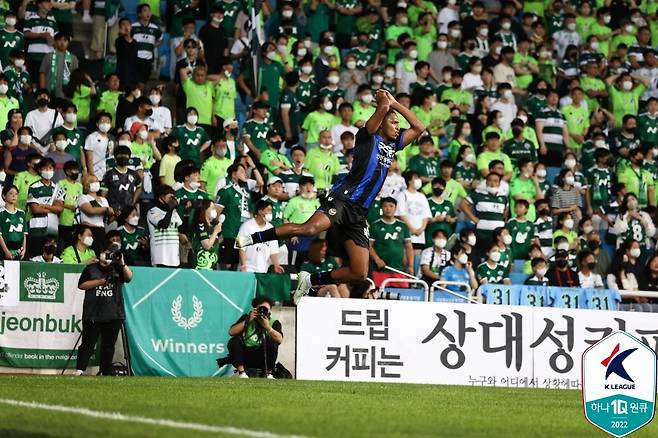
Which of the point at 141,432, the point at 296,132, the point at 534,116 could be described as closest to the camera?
the point at 141,432

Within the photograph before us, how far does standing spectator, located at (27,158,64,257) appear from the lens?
66.4 feet

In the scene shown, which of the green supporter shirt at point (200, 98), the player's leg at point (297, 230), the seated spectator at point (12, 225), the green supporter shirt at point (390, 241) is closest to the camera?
the player's leg at point (297, 230)

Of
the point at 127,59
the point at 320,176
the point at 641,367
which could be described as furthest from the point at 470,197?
the point at 641,367

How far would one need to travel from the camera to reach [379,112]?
47.8ft

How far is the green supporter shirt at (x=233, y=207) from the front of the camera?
2127 cm

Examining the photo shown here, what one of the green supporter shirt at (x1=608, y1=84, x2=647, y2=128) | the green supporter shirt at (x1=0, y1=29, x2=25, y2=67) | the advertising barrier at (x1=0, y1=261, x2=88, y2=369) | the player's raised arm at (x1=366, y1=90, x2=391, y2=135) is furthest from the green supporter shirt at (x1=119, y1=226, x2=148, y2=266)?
the green supporter shirt at (x1=608, y1=84, x2=647, y2=128)

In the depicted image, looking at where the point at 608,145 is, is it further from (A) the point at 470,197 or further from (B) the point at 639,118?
(A) the point at 470,197

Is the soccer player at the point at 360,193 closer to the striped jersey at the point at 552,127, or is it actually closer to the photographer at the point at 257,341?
the photographer at the point at 257,341

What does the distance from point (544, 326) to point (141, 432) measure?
12116mm

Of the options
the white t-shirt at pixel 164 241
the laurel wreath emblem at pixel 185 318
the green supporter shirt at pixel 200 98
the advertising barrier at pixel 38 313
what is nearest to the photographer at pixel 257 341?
the laurel wreath emblem at pixel 185 318

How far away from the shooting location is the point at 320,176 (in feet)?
77.0

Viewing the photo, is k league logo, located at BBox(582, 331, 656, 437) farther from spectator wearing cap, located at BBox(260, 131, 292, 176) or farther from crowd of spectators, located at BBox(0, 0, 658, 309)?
spectator wearing cap, located at BBox(260, 131, 292, 176)

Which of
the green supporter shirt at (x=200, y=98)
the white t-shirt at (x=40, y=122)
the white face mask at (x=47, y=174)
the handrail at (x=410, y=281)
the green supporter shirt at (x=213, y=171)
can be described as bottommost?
the handrail at (x=410, y=281)

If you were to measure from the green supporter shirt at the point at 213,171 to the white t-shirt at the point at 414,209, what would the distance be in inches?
127
